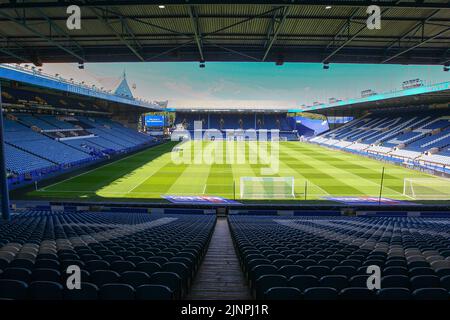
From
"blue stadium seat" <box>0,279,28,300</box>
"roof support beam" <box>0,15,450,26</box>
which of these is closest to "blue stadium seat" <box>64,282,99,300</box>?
"blue stadium seat" <box>0,279,28,300</box>

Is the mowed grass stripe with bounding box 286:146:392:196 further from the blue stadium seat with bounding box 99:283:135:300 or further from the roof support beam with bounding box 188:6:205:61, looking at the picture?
the blue stadium seat with bounding box 99:283:135:300

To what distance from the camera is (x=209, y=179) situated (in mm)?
30125

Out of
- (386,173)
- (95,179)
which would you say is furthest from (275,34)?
(386,173)

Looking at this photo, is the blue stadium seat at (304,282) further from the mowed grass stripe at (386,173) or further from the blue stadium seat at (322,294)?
the mowed grass stripe at (386,173)

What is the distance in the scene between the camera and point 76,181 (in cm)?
2841

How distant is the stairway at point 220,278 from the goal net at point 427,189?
21255 mm

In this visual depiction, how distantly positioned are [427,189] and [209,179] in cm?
2103

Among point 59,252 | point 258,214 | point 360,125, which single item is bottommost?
A: point 258,214

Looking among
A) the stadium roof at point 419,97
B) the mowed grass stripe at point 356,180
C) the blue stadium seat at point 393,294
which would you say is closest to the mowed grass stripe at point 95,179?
the mowed grass stripe at point 356,180

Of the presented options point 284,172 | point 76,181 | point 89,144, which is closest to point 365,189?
point 284,172

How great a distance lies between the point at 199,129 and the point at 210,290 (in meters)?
93.1

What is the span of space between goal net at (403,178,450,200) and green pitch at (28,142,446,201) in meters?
0.76

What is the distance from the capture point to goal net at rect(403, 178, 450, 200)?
23312mm
